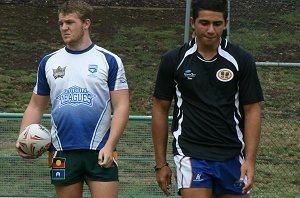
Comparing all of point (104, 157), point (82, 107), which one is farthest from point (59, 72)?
point (104, 157)

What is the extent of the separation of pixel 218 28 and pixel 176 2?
1511cm

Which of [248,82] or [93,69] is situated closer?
[248,82]

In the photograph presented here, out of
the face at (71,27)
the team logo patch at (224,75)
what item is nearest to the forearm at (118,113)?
the face at (71,27)

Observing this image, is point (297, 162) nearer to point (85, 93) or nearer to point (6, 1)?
point (85, 93)

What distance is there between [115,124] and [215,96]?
782 millimetres

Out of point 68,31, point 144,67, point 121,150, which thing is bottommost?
point 144,67

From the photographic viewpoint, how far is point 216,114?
5.70 meters

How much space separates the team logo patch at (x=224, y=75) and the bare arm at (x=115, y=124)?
2.54 ft

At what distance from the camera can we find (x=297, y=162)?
34.0 feet

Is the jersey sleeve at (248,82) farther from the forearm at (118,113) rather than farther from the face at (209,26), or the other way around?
the forearm at (118,113)

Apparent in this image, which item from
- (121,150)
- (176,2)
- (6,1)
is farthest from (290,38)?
(6,1)

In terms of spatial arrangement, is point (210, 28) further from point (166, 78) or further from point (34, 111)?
point (34, 111)

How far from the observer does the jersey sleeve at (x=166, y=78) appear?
228 inches

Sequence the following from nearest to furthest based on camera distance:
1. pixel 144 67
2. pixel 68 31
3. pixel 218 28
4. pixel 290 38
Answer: pixel 218 28
pixel 68 31
pixel 290 38
pixel 144 67
